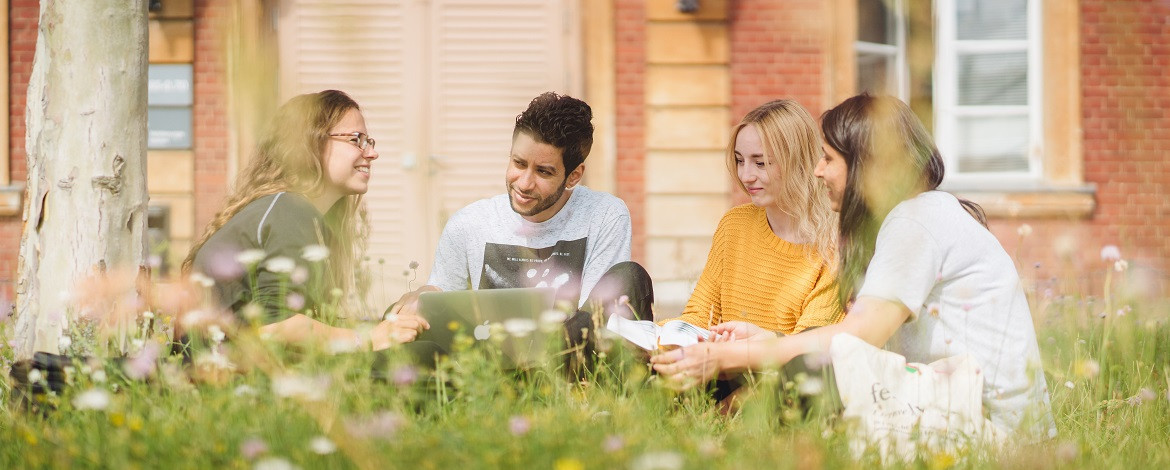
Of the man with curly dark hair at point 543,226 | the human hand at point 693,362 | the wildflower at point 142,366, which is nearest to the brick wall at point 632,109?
the man with curly dark hair at point 543,226

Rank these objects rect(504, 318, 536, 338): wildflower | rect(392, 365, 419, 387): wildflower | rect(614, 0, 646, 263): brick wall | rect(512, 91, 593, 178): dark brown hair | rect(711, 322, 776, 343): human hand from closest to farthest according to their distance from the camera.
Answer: rect(392, 365, 419, 387): wildflower
rect(504, 318, 536, 338): wildflower
rect(711, 322, 776, 343): human hand
rect(512, 91, 593, 178): dark brown hair
rect(614, 0, 646, 263): brick wall

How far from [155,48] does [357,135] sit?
4431 millimetres

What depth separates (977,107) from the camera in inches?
290

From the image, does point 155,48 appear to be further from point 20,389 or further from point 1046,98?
point 1046,98

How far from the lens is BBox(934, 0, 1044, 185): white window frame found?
7234 millimetres

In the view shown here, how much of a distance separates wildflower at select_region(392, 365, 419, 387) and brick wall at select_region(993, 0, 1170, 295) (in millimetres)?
5670

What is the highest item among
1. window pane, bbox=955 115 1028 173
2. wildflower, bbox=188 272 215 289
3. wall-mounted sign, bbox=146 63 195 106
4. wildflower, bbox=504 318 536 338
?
wall-mounted sign, bbox=146 63 195 106

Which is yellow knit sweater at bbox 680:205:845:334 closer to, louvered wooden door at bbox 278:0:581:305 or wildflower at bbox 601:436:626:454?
wildflower at bbox 601:436:626:454

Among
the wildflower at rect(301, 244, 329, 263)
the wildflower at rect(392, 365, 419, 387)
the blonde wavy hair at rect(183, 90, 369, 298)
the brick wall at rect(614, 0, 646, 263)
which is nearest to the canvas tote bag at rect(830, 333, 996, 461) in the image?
the wildflower at rect(392, 365, 419, 387)

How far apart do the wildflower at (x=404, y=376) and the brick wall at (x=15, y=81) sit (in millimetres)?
5472

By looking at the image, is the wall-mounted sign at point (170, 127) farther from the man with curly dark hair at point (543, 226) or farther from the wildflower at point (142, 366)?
the wildflower at point (142, 366)

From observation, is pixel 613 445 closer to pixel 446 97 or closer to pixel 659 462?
pixel 659 462

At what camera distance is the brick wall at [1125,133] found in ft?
23.4

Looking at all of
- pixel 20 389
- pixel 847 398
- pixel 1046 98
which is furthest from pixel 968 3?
pixel 20 389
